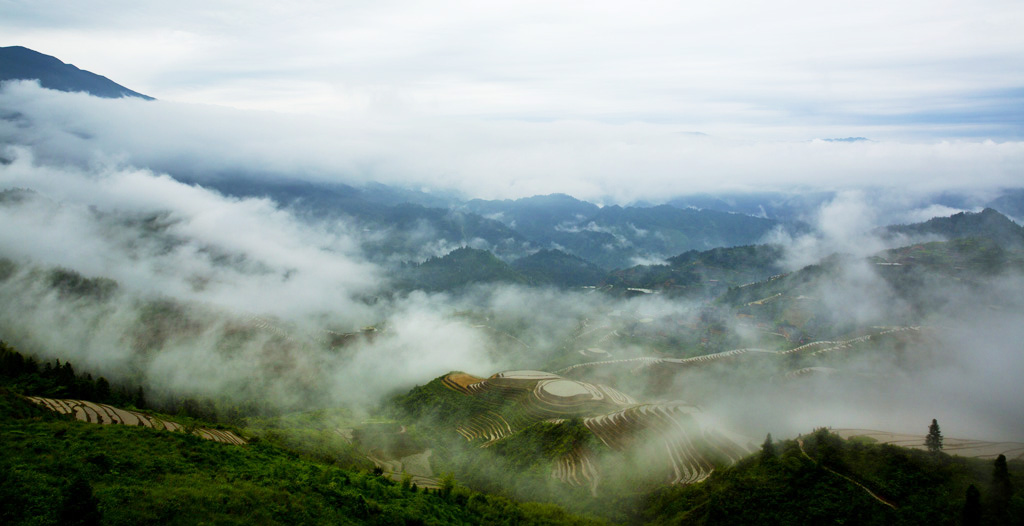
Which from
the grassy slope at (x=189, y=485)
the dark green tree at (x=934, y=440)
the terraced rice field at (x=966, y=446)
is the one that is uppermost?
the dark green tree at (x=934, y=440)

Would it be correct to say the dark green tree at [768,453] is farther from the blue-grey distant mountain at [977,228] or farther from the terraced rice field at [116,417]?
the blue-grey distant mountain at [977,228]

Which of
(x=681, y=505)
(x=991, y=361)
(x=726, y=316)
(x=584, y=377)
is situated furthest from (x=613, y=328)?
(x=681, y=505)

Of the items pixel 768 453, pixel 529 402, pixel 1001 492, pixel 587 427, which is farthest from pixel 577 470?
pixel 1001 492

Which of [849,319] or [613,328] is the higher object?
[849,319]

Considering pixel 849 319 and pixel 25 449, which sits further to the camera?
pixel 849 319

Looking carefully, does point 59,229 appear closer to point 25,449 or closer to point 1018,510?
point 25,449

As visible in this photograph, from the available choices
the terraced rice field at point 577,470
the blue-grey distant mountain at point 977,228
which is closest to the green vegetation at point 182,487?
the terraced rice field at point 577,470

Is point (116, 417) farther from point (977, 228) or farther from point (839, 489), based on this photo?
point (977, 228)
